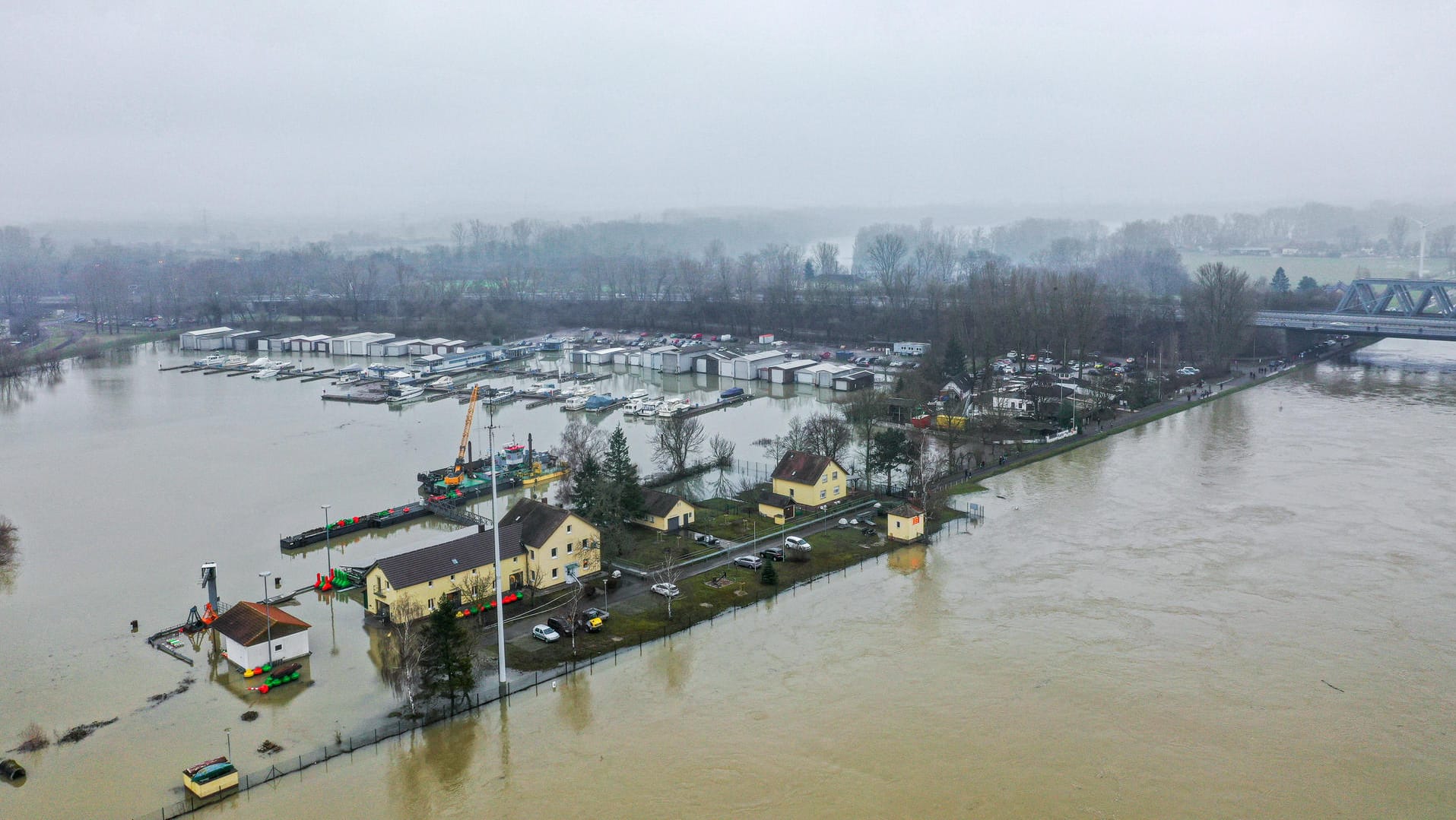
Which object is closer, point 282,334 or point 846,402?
point 846,402

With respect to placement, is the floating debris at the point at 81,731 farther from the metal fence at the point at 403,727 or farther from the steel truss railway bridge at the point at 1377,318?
the steel truss railway bridge at the point at 1377,318

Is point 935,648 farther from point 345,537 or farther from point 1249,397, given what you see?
point 1249,397

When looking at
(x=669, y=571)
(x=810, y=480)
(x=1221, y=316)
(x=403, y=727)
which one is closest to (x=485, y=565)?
(x=669, y=571)

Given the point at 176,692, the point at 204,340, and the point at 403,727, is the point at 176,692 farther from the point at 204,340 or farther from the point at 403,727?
the point at 204,340

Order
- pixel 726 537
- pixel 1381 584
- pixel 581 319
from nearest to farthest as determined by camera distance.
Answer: pixel 1381 584
pixel 726 537
pixel 581 319

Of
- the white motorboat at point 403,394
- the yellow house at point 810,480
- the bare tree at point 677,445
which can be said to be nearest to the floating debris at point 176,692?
the yellow house at point 810,480

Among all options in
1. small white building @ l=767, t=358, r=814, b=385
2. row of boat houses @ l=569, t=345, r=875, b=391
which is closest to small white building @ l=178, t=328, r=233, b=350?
row of boat houses @ l=569, t=345, r=875, b=391

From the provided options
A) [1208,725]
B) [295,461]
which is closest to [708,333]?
[295,461]
